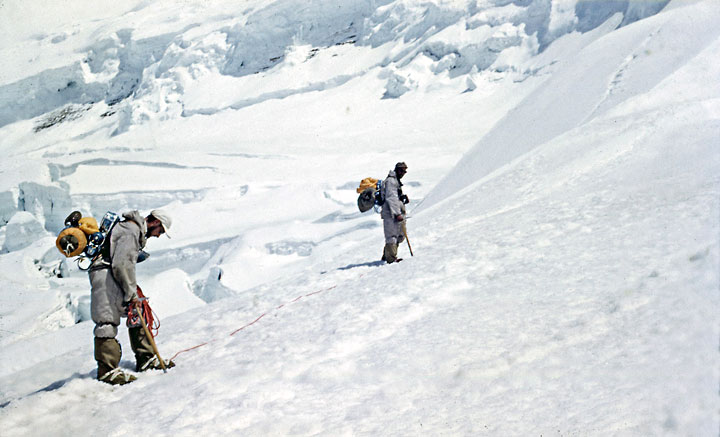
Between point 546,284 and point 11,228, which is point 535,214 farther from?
point 11,228

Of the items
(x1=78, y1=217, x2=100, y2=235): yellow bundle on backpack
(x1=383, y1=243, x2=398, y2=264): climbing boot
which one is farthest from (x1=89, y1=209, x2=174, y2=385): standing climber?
(x1=383, y1=243, x2=398, y2=264): climbing boot

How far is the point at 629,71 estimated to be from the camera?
10.6 m

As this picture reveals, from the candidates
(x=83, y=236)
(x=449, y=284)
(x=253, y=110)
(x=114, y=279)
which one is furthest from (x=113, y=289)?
(x=253, y=110)

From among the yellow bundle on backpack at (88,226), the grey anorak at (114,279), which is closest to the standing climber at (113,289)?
the grey anorak at (114,279)

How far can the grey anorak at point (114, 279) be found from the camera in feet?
11.7

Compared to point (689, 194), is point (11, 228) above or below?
above

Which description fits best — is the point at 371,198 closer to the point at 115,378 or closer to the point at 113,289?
the point at 113,289

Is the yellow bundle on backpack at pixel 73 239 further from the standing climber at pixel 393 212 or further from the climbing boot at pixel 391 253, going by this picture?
the climbing boot at pixel 391 253

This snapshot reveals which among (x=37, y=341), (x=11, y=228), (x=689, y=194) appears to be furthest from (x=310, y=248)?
(x=11, y=228)

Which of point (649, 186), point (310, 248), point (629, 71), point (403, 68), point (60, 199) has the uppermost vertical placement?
point (403, 68)

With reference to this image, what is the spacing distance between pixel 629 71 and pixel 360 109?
1169 inches

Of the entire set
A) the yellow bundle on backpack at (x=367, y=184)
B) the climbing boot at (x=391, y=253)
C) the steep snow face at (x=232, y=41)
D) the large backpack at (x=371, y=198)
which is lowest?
the climbing boot at (x=391, y=253)

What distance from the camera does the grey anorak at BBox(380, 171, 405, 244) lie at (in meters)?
6.66

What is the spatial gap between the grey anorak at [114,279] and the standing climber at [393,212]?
3.55m
